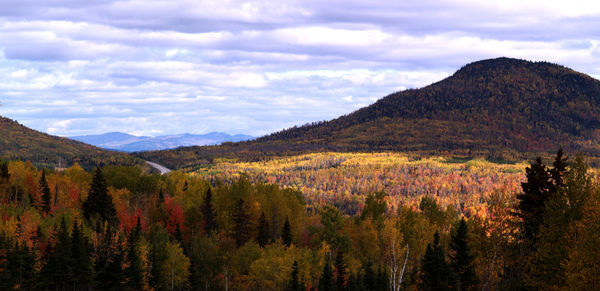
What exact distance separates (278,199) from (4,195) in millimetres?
62700

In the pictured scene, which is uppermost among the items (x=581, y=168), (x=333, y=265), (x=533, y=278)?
(x=581, y=168)

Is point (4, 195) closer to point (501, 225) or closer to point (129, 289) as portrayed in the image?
point (129, 289)

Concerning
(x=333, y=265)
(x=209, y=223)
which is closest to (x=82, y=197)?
(x=209, y=223)

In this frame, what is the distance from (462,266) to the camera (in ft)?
238

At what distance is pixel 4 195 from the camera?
410 feet

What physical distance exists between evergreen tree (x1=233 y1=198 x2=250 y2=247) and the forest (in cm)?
29

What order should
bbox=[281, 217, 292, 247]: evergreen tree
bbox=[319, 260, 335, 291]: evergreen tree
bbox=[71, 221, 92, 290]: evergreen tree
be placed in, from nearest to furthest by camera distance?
bbox=[71, 221, 92, 290]: evergreen tree
bbox=[319, 260, 335, 291]: evergreen tree
bbox=[281, 217, 292, 247]: evergreen tree

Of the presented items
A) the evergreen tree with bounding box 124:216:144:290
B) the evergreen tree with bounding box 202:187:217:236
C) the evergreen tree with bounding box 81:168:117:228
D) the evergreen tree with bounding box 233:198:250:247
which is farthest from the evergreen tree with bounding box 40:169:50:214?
the evergreen tree with bounding box 233:198:250:247

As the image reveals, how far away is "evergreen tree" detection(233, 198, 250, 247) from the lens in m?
126

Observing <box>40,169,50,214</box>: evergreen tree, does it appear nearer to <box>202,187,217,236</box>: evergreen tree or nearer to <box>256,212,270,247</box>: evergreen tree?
<box>202,187,217,236</box>: evergreen tree

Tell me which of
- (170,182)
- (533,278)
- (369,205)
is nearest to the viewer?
(533,278)

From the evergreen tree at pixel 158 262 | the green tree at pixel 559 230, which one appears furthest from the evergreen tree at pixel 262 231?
the green tree at pixel 559 230

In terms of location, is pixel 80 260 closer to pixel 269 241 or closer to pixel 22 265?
pixel 22 265

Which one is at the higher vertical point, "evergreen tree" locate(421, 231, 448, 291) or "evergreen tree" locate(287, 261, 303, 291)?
"evergreen tree" locate(421, 231, 448, 291)
